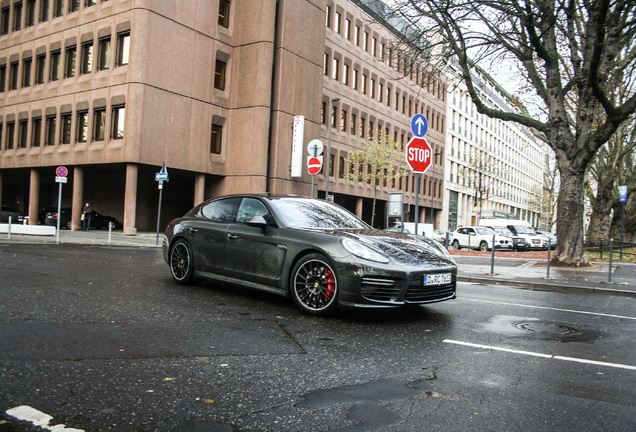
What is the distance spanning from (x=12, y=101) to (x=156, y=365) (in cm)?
3966

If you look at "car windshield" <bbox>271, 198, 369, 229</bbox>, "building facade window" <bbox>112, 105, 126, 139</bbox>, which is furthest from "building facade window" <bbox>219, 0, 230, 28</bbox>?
"car windshield" <bbox>271, 198, 369, 229</bbox>

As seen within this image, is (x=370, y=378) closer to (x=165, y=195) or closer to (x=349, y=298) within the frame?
(x=349, y=298)

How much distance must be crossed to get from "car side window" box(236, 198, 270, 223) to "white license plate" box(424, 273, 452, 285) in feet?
7.59

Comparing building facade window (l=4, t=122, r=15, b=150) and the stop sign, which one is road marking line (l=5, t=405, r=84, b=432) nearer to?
the stop sign

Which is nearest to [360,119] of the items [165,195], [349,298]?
[165,195]

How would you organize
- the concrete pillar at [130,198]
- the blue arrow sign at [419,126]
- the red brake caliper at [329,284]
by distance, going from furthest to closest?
the concrete pillar at [130,198], the blue arrow sign at [419,126], the red brake caliper at [329,284]

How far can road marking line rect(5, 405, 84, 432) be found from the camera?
8.93 feet

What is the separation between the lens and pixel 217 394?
3332 millimetres

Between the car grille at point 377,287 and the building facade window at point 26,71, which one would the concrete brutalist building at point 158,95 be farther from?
the car grille at point 377,287

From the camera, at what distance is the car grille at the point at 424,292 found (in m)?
5.74

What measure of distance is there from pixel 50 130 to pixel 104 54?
275 inches

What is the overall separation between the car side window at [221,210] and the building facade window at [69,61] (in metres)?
29.8

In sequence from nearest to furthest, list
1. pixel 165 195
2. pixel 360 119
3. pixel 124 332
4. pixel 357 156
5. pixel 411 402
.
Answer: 1. pixel 411 402
2. pixel 124 332
3. pixel 165 195
4. pixel 357 156
5. pixel 360 119

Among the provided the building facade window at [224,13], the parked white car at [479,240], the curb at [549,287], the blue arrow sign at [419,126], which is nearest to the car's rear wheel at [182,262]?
the blue arrow sign at [419,126]
